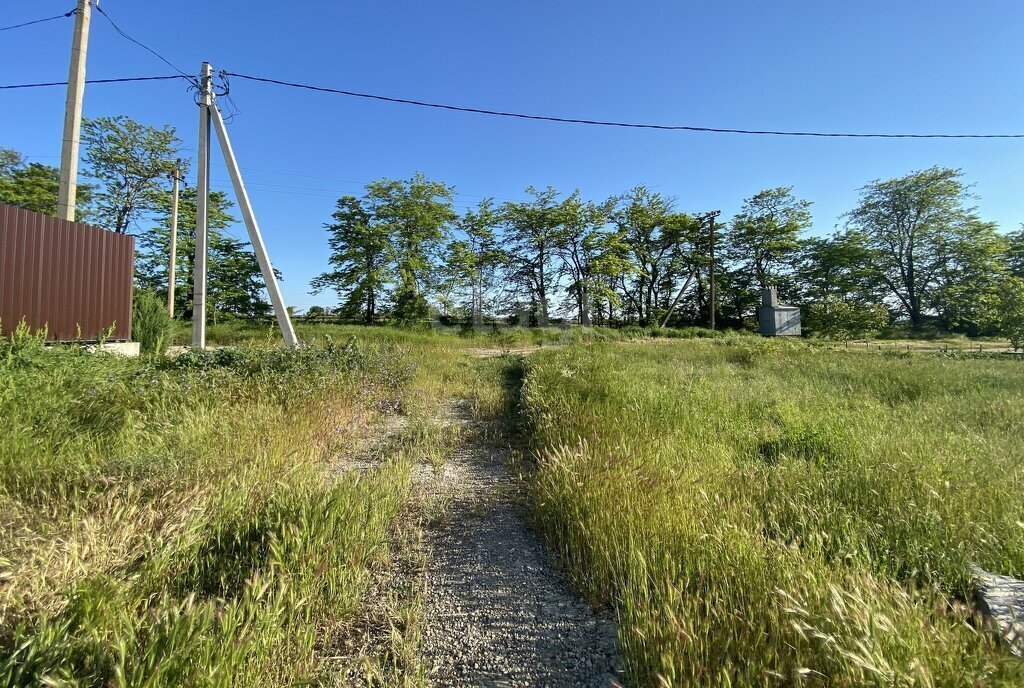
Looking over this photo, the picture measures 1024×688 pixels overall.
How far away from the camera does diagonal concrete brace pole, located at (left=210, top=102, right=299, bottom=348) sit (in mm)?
8422

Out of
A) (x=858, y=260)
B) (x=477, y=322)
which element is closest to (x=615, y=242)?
(x=477, y=322)

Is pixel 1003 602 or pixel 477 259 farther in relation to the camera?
pixel 477 259

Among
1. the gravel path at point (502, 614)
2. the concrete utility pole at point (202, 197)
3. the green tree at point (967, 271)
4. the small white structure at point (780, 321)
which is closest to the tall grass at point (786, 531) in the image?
the gravel path at point (502, 614)

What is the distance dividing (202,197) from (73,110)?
7.12ft

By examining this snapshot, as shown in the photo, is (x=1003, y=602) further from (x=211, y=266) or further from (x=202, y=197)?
(x=211, y=266)

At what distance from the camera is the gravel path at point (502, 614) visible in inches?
57.0

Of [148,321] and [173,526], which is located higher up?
[148,321]

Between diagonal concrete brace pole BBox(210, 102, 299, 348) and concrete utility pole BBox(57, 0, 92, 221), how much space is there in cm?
196

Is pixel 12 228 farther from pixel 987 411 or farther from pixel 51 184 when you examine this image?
pixel 51 184

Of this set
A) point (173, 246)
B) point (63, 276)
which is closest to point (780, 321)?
point (63, 276)

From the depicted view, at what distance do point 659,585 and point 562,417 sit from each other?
257cm

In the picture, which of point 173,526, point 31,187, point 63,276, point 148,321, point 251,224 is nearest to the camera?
point 173,526

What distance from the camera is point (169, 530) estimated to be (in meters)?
1.67

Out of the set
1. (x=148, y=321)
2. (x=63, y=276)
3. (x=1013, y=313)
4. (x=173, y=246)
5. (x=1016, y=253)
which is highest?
(x=1016, y=253)
